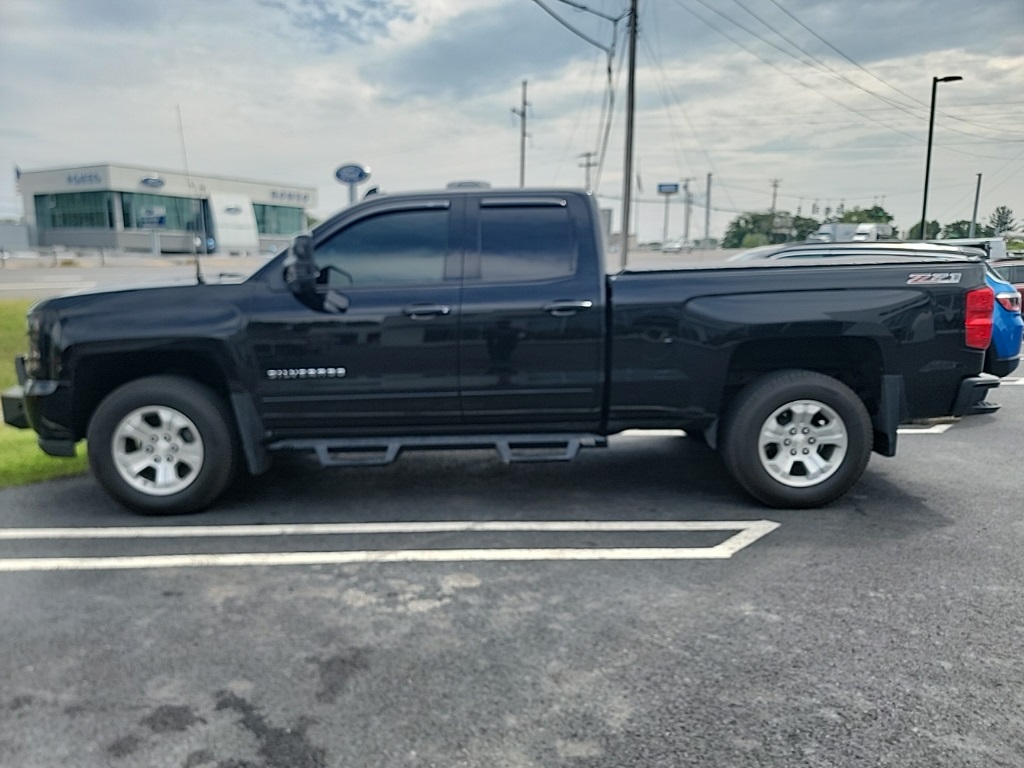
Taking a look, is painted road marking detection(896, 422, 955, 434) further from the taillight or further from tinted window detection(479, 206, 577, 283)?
tinted window detection(479, 206, 577, 283)

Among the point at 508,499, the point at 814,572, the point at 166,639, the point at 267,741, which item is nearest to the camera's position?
the point at 267,741

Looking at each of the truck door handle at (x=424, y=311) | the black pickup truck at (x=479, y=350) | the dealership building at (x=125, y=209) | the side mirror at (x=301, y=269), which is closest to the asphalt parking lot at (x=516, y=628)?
the black pickup truck at (x=479, y=350)

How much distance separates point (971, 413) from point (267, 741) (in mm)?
4575

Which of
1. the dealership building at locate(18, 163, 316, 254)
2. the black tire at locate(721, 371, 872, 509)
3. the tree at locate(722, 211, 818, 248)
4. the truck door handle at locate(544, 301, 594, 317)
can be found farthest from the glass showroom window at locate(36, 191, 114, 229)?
the black tire at locate(721, 371, 872, 509)

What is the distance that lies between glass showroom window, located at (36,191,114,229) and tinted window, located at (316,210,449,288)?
7045 centimetres

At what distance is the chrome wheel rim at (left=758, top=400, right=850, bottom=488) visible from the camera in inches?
197

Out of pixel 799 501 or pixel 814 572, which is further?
pixel 799 501

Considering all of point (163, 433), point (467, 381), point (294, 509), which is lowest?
point (294, 509)

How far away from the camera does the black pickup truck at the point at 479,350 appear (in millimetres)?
4918

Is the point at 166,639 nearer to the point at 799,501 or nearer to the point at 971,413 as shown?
the point at 799,501

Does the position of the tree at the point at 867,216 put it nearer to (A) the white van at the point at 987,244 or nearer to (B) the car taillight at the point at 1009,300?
(A) the white van at the point at 987,244

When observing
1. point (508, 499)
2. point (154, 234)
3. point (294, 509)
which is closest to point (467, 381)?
point (508, 499)

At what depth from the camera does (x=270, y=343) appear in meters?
4.93

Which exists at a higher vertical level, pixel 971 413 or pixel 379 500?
pixel 971 413
